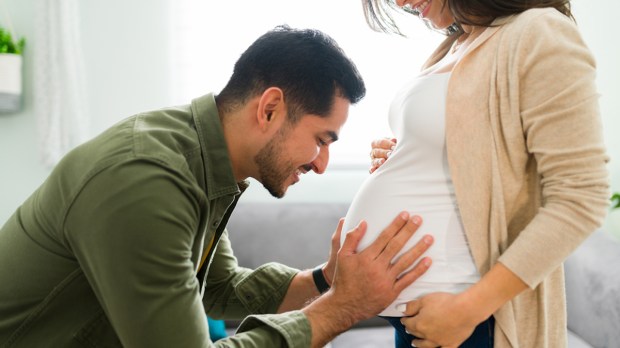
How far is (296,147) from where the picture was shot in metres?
1.17

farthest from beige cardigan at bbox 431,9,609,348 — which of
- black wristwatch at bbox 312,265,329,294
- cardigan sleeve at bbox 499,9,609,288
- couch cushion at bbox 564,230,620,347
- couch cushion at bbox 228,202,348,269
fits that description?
couch cushion at bbox 228,202,348,269

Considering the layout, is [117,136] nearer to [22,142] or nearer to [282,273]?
[282,273]

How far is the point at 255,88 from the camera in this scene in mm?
1136

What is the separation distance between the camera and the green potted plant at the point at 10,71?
2.32m

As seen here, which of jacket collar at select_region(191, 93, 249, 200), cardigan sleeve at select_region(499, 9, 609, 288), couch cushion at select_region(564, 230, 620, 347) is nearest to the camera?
cardigan sleeve at select_region(499, 9, 609, 288)

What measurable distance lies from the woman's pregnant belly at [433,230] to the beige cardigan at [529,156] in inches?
1.4

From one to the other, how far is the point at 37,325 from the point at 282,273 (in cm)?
54

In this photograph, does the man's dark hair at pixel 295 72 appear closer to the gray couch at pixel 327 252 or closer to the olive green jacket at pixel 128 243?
the olive green jacket at pixel 128 243

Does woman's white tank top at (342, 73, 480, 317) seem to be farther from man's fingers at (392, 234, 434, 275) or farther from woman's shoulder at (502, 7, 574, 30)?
woman's shoulder at (502, 7, 574, 30)

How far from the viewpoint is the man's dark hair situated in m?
1.13

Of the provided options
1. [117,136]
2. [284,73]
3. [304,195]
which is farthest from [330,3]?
[117,136]

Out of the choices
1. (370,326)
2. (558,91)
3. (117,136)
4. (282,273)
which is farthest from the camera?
(370,326)

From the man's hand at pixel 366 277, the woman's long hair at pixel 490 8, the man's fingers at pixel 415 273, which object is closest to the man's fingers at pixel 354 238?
the man's hand at pixel 366 277

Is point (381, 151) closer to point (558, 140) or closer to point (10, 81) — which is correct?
point (558, 140)
